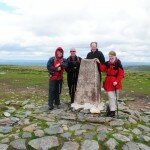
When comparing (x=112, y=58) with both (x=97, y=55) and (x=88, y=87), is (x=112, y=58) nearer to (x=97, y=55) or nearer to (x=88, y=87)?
(x=97, y=55)

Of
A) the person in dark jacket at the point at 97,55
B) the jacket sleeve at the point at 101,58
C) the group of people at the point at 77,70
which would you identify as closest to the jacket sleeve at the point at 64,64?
the group of people at the point at 77,70

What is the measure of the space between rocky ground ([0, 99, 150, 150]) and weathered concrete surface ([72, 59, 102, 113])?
18.9 inches

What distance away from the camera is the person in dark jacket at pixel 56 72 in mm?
15758

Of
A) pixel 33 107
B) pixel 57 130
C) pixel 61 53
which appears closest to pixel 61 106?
pixel 33 107

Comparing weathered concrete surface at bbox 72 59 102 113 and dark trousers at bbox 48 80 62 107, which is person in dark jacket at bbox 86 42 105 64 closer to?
weathered concrete surface at bbox 72 59 102 113

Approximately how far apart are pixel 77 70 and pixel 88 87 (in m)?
0.98

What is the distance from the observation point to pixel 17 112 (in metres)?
15.9

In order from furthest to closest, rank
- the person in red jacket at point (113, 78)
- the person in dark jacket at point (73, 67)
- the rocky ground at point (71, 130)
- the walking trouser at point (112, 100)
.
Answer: the person in dark jacket at point (73, 67), the walking trouser at point (112, 100), the person in red jacket at point (113, 78), the rocky ground at point (71, 130)

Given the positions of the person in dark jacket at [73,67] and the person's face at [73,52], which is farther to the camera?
the person in dark jacket at [73,67]

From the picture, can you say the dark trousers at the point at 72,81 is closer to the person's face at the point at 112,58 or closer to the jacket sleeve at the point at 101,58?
the jacket sleeve at the point at 101,58

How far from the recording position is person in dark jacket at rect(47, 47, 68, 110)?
1576 centimetres

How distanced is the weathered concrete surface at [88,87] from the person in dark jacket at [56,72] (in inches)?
35.9

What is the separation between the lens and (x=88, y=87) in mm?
15883

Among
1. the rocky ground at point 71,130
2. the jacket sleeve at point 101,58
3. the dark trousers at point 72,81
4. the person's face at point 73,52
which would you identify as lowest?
the rocky ground at point 71,130
